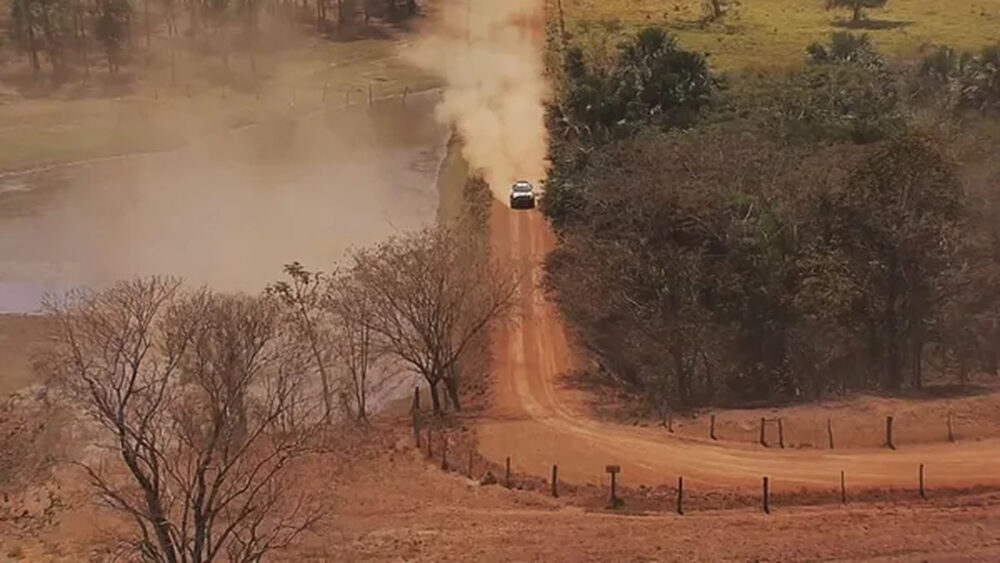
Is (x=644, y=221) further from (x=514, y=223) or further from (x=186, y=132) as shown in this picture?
(x=186, y=132)

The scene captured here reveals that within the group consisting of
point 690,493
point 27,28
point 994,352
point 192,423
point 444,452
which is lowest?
point 444,452

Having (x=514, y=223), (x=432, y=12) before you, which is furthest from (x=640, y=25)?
(x=514, y=223)

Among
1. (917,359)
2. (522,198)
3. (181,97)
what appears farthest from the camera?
(181,97)

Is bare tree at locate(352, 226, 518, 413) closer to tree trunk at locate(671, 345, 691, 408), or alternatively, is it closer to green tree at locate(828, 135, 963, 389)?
tree trunk at locate(671, 345, 691, 408)

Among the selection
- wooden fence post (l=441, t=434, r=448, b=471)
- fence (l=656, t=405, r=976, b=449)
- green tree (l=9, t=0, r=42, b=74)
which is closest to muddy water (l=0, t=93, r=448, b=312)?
wooden fence post (l=441, t=434, r=448, b=471)

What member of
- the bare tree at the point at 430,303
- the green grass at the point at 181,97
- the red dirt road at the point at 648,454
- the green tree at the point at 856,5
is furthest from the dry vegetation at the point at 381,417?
the green tree at the point at 856,5

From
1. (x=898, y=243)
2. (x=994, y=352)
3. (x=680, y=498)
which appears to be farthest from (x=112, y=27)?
A: (x=680, y=498)

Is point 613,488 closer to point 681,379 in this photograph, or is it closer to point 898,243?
point 681,379
